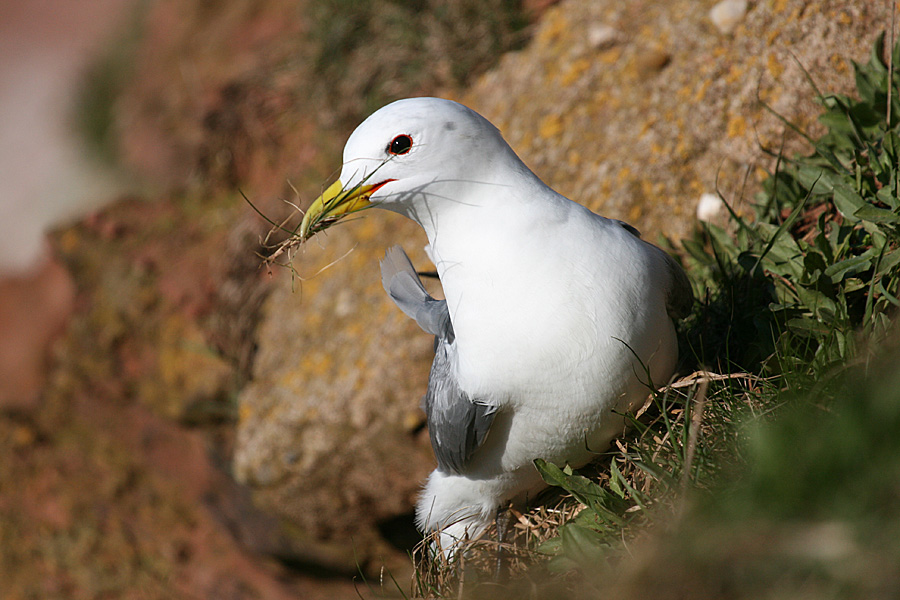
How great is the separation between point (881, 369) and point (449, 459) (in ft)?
4.75

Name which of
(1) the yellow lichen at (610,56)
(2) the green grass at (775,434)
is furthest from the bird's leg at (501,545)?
(1) the yellow lichen at (610,56)

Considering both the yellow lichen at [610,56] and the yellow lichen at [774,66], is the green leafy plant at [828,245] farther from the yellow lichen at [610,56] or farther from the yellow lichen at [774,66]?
the yellow lichen at [610,56]

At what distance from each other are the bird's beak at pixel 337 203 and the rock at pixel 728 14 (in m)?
2.23

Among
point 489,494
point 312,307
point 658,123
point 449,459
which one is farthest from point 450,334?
point 312,307

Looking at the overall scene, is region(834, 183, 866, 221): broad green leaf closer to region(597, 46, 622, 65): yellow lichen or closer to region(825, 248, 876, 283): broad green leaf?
region(825, 248, 876, 283): broad green leaf

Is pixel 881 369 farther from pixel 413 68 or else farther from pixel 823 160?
pixel 413 68

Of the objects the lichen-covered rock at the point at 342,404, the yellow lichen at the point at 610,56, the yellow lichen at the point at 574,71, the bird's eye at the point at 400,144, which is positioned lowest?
the lichen-covered rock at the point at 342,404

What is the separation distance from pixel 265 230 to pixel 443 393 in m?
3.58

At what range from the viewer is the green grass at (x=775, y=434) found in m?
1.25

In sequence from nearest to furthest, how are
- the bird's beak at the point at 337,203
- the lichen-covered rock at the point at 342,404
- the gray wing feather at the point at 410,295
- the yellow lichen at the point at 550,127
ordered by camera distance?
1. the bird's beak at the point at 337,203
2. the gray wing feather at the point at 410,295
3. the yellow lichen at the point at 550,127
4. the lichen-covered rock at the point at 342,404

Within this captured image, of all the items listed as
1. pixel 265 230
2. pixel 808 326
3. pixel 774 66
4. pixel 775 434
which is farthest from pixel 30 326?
pixel 775 434

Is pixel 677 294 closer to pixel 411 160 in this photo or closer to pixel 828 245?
pixel 828 245

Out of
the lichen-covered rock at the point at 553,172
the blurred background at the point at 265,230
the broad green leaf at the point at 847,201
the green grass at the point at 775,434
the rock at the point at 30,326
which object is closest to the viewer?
the green grass at the point at 775,434

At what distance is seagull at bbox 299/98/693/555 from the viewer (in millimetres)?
2143
